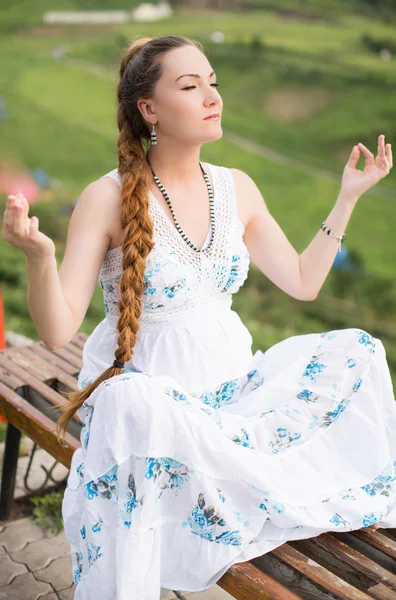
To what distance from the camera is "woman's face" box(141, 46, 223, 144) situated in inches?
87.9

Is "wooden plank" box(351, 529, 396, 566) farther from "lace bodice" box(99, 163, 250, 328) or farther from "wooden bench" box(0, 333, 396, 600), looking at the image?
"lace bodice" box(99, 163, 250, 328)

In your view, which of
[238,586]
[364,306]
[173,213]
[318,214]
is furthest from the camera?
[318,214]

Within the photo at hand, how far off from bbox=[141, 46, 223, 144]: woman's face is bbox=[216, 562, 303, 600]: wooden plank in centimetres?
112

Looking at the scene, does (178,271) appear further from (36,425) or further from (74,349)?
(74,349)

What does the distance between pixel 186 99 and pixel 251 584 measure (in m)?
1.24

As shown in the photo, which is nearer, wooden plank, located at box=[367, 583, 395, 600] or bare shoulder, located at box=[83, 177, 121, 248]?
wooden plank, located at box=[367, 583, 395, 600]

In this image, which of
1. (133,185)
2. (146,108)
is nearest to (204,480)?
(133,185)

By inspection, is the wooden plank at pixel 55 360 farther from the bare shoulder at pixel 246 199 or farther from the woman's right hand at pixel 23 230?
the woman's right hand at pixel 23 230

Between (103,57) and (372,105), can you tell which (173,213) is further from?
(103,57)

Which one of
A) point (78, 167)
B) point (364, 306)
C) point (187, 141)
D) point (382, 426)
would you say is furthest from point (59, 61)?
point (382, 426)

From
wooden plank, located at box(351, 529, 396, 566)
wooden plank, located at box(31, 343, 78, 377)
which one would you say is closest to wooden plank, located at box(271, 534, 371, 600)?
wooden plank, located at box(351, 529, 396, 566)

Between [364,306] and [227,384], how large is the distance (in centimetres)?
428

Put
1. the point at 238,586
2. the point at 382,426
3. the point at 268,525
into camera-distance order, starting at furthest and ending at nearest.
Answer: the point at 382,426 < the point at 268,525 < the point at 238,586

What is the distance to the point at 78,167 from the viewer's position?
23.6 ft
